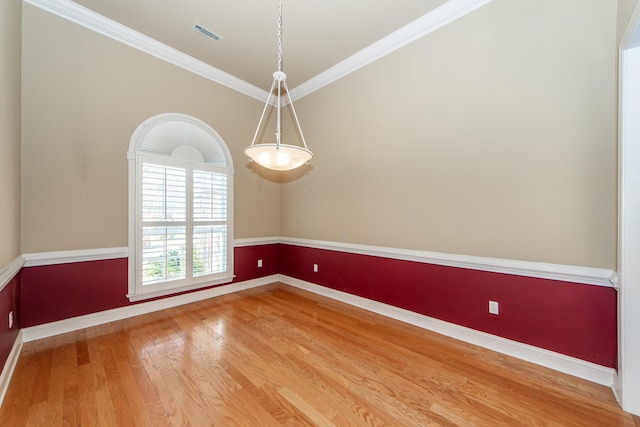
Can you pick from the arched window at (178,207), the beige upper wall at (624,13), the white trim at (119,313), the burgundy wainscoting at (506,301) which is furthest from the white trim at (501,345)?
the beige upper wall at (624,13)

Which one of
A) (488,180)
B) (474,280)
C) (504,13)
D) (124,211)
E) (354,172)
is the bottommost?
(474,280)

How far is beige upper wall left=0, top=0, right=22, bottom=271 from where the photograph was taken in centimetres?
184

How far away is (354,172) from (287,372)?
2474 millimetres

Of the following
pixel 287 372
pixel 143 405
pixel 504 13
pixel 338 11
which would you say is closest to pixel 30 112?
pixel 143 405

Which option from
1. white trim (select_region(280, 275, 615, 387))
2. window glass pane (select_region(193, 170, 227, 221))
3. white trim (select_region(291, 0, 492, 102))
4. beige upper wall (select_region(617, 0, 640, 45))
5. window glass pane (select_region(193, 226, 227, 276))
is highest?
white trim (select_region(291, 0, 492, 102))

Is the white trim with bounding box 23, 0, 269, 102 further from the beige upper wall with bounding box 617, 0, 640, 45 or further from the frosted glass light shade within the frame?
the beige upper wall with bounding box 617, 0, 640, 45

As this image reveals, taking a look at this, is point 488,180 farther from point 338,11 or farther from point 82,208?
point 82,208

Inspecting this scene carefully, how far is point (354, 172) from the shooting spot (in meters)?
3.46

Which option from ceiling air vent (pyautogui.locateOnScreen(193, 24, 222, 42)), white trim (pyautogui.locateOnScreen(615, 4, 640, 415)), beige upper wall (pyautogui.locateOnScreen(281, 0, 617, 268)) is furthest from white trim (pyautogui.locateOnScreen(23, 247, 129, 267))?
white trim (pyautogui.locateOnScreen(615, 4, 640, 415))

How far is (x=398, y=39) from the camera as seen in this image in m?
2.95

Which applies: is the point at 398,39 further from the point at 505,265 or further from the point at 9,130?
the point at 9,130

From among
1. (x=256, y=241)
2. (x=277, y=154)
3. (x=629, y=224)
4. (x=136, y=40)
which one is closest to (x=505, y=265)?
(x=629, y=224)

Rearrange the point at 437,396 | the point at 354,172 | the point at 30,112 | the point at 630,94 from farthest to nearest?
the point at 354,172 → the point at 30,112 → the point at 437,396 → the point at 630,94

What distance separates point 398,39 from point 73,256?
436cm
